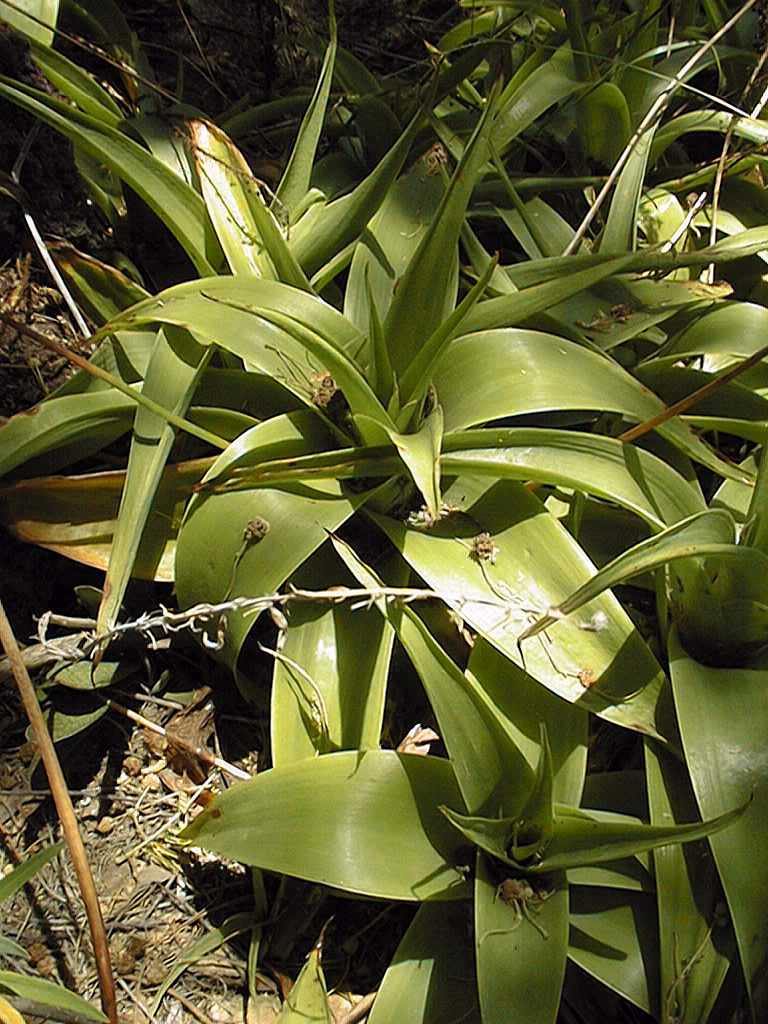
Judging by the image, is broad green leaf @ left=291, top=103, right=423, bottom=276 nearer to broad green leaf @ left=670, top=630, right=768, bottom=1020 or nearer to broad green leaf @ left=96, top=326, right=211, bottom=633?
broad green leaf @ left=96, top=326, right=211, bottom=633

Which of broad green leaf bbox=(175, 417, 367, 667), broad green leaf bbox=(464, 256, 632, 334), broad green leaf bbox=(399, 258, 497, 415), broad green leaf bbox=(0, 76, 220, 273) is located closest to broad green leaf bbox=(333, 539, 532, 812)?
broad green leaf bbox=(175, 417, 367, 667)

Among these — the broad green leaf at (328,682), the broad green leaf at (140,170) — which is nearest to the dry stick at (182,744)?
the broad green leaf at (328,682)

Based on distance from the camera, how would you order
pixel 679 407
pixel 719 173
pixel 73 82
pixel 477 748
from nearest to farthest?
pixel 477 748 → pixel 679 407 → pixel 73 82 → pixel 719 173

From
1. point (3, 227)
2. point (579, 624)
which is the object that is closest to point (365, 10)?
point (3, 227)

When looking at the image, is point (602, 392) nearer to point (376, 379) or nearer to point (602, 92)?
point (376, 379)

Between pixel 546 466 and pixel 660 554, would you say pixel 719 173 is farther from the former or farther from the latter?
pixel 660 554

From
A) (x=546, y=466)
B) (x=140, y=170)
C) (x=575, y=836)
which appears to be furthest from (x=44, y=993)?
(x=140, y=170)
